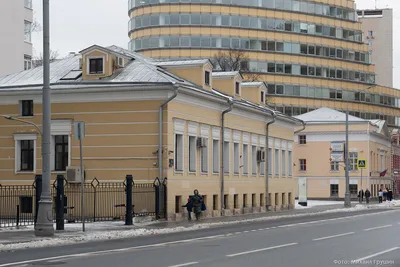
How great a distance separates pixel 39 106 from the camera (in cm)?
4006

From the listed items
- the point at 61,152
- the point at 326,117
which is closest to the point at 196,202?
the point at 61,152

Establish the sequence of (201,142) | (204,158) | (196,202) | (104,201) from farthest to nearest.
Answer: (204,158) → (201,142) → (196,202) → (104,201)

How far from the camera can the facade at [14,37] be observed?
72312mm

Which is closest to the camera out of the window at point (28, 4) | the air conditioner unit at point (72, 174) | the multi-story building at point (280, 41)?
the air conditioner unit at point (72, 174)

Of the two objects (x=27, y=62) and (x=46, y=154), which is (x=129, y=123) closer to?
(x=46, y=154)

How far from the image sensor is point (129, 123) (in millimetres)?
38500

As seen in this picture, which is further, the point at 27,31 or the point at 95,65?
the point at 27,31

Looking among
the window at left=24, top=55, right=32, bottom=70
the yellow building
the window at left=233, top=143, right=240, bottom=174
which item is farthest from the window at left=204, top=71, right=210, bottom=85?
the window at left=24, top=55, right=32, bottom=70

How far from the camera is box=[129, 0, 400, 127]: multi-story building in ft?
339

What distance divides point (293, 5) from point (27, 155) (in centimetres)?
7385

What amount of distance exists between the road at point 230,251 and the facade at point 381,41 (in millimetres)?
134027

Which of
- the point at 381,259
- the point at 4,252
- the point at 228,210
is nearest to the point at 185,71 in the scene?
the point at 228,210

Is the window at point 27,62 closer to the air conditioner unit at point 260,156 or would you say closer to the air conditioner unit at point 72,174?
the air conditioner unit at point 260,156

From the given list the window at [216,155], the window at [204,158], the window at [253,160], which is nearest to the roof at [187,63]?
the window at [204,158]
